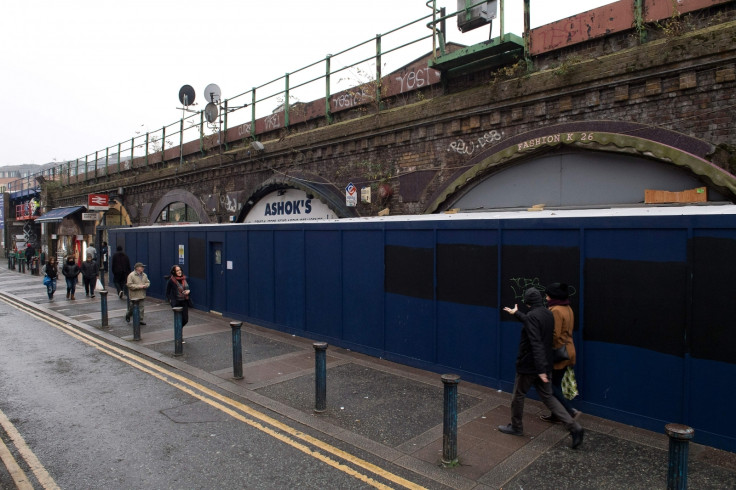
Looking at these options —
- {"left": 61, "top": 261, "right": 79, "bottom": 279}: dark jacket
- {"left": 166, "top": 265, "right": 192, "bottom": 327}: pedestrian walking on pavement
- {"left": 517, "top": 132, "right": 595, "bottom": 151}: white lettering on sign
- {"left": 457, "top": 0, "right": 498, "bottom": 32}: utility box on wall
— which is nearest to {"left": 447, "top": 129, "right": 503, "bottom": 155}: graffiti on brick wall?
{"left": 517, "top": 132, "right": 595, "bottom": 151}: white lettering on sign

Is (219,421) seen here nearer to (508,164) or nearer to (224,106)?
Result: (508,164)

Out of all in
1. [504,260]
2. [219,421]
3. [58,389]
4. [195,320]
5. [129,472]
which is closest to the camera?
[129,472]

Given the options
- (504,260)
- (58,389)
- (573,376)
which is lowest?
(58,389)

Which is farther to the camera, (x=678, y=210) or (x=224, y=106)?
(x=224, y=106)

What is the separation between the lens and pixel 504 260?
694 cm

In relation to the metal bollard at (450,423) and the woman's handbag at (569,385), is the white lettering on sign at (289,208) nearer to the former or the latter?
the woman's handbag at (569,385)

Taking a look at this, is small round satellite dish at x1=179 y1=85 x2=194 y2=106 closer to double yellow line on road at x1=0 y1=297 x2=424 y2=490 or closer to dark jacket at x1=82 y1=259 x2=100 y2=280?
dark jacket at x1=82 y1=259 x2=100 y2=280

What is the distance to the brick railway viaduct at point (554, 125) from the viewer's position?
23.3 feet

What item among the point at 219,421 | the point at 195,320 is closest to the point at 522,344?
the point at 219,421

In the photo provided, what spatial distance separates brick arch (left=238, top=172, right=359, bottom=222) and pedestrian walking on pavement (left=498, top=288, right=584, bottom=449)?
8.00 m

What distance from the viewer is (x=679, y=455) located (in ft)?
11.4

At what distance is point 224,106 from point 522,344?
16849 mm

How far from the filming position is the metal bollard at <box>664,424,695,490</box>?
3.41 m

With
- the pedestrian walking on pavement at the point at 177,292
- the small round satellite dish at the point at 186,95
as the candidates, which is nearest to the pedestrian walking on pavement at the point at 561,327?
the pedestrian walking on pavement at the point at 177,292
